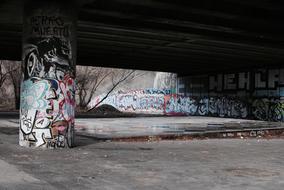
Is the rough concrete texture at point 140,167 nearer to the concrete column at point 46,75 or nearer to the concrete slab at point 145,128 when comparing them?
the concrete column at point 46,75

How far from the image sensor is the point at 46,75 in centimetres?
1445

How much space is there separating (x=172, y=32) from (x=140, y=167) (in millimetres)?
12609

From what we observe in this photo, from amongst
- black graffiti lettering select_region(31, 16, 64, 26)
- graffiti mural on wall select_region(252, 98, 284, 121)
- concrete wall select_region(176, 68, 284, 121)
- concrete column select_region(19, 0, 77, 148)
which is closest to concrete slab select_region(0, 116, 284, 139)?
concrete column select_region(19, 0, 77, 148)

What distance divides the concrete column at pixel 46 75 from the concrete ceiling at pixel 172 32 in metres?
1.80

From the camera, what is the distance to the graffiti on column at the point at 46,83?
1445cm

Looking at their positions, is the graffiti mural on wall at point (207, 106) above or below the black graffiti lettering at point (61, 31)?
below

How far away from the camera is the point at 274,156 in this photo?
47.5ft

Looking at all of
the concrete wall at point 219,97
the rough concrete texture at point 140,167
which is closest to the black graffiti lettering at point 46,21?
the rough concrete texture at point 140,167

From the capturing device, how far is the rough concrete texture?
9148 mm

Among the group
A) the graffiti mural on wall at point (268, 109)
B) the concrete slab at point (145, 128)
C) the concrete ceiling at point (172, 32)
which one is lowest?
the concrete slab at point (145, 128)

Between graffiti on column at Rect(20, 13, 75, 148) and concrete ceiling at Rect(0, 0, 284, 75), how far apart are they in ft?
6.74

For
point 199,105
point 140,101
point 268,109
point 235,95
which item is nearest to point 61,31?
point 268,109

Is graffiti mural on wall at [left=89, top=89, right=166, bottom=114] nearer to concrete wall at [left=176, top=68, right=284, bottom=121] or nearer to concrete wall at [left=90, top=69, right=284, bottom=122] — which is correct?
concrete wall at [left=90, top=69, right=284, bottom=122]

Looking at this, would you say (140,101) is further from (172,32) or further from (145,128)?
(172,32)
